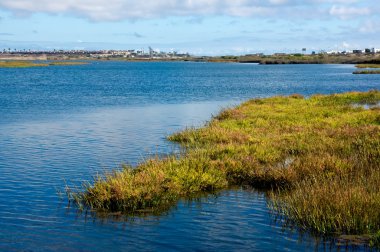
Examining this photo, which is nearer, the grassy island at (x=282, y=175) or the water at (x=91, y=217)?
the water at (x=91, y=217)

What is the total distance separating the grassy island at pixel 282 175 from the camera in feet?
50.5

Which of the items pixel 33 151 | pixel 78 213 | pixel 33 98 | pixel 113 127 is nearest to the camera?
pixel 78 213

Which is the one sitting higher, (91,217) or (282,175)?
(282,175)

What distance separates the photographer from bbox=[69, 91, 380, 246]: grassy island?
50.5ft

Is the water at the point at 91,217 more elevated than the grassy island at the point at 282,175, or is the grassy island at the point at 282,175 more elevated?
the grassy island at the point at 282,175

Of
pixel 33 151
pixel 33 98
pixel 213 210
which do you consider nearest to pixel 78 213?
pixel 213 210

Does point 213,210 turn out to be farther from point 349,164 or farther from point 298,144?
point 298,144

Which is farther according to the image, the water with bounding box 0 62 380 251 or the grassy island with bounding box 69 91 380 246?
the grassy island with bounding box 69 91 380 246

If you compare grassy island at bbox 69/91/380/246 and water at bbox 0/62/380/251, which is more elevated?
grassy island at bbox 69/91/380/246

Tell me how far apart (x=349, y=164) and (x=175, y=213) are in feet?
26.3

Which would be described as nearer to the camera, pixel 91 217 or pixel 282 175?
pixel 91 217

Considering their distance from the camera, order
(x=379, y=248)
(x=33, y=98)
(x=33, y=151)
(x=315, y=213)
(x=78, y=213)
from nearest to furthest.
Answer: (x=379, y=248) < (x=315, y=213) < (x=78, y=213) < (x=33, y=151) < (x=33, y=98)

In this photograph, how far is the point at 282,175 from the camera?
2084 cm

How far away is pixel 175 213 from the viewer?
18.0 m
